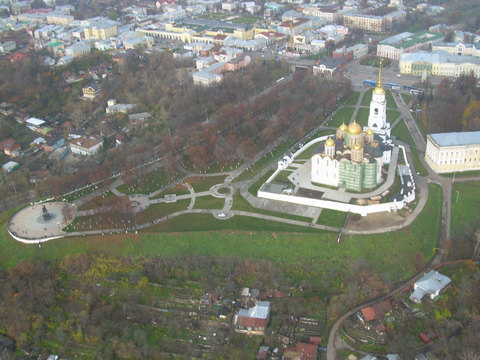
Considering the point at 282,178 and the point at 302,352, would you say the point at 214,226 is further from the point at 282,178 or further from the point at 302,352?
the point at 302,352

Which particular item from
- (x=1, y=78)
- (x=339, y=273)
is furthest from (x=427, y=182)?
(x=1, y=78)

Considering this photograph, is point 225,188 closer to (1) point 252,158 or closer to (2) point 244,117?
(1) point 252,158

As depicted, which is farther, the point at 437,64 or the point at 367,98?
the point at 437,64

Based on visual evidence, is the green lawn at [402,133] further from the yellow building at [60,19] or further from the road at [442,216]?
the yellow building at [60,19]

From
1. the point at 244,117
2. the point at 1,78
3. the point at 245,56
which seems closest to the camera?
the point at 244,117

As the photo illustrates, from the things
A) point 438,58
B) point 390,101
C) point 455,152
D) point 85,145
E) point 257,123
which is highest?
point 438,58

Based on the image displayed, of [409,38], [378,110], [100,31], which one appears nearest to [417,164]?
[378,110]

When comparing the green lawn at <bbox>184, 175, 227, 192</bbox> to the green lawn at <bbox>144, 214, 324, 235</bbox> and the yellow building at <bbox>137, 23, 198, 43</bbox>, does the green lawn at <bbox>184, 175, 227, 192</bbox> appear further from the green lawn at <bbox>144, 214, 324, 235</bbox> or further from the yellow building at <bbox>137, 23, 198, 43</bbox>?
the yellow building at <bbox>137, 23, 198, 43</bbox>
